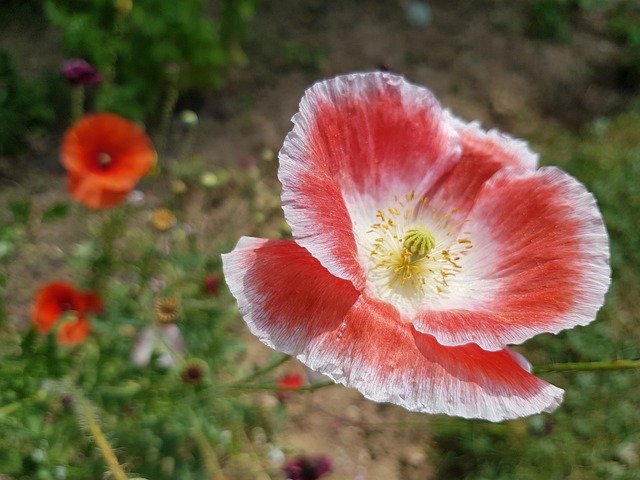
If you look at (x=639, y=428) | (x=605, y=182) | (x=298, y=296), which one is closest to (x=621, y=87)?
(x=605, y=182)

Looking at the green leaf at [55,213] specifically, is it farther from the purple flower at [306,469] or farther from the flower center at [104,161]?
the purple flower at [306,469]

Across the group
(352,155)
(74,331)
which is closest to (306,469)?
(352,155)

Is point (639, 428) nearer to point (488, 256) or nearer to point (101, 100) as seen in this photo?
point (488, 256)

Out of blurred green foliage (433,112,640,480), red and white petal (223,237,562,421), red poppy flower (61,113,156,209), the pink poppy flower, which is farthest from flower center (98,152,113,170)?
blurred green foliage (433,112,640,480)

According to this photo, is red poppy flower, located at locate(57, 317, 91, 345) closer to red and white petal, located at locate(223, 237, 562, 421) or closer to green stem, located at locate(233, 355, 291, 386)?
green stem, located at locate(233, 355, 291, 386)

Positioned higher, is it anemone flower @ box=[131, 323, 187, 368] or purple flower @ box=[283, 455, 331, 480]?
anemone flower @ box=[131, 323, 187, 368]

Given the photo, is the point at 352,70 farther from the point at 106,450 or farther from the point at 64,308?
the point at 106,450
